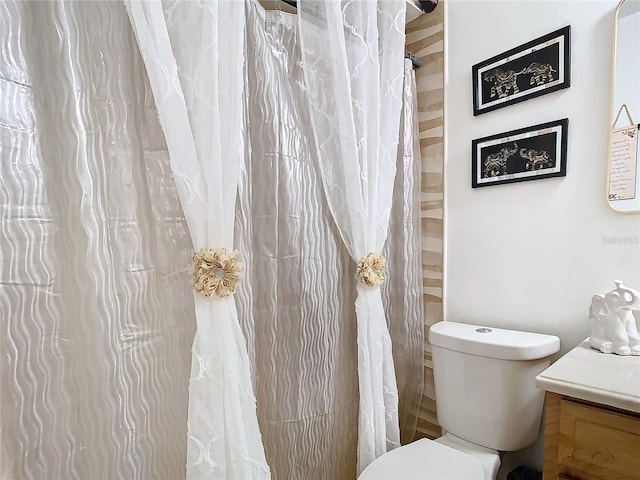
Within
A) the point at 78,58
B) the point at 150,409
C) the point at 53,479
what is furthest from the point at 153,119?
the point at 53,479

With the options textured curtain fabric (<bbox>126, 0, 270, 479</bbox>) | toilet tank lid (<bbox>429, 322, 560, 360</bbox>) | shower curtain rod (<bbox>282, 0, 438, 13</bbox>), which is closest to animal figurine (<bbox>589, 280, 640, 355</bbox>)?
toilet tank lid (<bbox>429, 322, 560, 360</bbox>)

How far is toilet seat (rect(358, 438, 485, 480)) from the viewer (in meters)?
1.07

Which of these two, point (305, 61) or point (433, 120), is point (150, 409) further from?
point (433, 120)

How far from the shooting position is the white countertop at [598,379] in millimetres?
732

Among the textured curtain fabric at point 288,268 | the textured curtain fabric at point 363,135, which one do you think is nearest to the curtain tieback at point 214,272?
the textured curtain fabric at point 288,268

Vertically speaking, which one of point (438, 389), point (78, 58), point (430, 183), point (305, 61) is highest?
point (305, 61)

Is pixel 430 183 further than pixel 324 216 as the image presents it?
Yes

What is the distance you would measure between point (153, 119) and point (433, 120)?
1.17 m

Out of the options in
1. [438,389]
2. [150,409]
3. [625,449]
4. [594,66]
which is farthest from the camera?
[438,389]

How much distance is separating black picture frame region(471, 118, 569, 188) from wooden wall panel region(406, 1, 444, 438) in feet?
0.58

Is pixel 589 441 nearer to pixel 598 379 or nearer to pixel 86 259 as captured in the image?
pixel 598 379

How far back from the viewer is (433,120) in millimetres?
1577

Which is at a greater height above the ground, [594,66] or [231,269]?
[594,66]

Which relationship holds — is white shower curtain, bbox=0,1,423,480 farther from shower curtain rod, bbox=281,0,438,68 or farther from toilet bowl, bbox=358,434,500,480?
shower curtain rod, bbox=281,0,438,68
